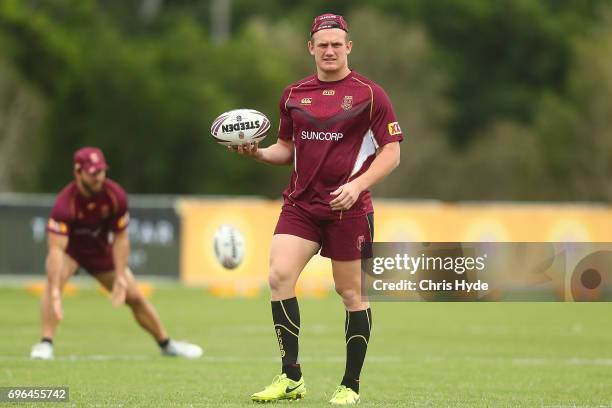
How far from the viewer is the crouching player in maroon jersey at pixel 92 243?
13.0m

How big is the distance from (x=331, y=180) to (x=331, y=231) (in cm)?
34

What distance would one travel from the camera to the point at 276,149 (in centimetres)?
950

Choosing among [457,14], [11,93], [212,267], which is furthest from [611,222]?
[457,14]

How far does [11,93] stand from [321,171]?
46.9m

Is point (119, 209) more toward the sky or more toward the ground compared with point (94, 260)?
more toward the sky

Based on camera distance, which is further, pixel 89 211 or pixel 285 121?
pixel 89 211

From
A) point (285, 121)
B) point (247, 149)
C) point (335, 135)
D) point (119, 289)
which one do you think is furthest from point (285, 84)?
point (335, 135)

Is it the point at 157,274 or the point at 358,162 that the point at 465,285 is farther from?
the point at 157,274

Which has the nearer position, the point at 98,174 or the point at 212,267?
the point at 98,174

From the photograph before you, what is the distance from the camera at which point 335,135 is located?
9.09 m

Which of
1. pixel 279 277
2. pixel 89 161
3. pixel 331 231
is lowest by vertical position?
pixel 279 277

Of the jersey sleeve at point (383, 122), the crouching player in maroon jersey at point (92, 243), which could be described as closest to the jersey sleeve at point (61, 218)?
the crouching player in maroon jersey at point (92, 243)

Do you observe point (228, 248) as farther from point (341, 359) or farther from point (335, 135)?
point (335, 135)

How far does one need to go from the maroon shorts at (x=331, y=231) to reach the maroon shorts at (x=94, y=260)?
4813 mm
